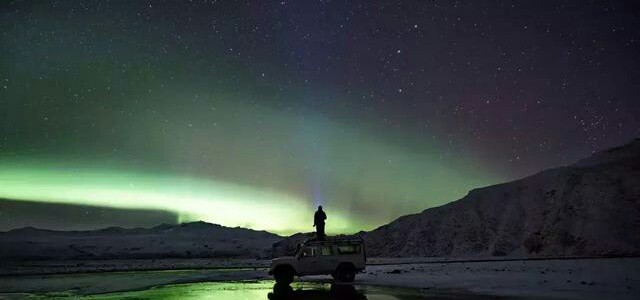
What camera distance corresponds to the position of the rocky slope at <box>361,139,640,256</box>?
68.6 metres

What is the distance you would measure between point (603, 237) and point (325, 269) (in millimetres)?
53837

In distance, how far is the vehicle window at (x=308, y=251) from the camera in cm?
2691

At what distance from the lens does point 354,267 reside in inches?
1059

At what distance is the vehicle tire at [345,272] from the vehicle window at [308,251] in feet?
5.14

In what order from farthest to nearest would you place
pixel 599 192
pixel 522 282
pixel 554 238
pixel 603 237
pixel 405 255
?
pixel 405 255, pixel 599 192, pixel 554 238, pixel 603 237, pixel 522 282

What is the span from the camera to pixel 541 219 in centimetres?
8156

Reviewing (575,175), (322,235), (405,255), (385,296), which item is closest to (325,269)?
(322,235)

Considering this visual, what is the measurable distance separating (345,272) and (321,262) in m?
1.37

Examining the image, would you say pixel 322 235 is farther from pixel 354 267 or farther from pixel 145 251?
pixel 145 251

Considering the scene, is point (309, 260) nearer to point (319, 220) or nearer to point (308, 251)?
point (308, 251)

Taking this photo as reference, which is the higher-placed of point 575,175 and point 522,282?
point 575,175

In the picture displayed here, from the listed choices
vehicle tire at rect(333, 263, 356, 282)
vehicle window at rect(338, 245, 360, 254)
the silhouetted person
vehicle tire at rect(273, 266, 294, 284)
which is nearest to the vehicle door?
vehicle tire at rect(273, 266, 294, 284)

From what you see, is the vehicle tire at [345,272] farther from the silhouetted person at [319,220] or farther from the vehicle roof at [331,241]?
the silhouetted person at [319,220]

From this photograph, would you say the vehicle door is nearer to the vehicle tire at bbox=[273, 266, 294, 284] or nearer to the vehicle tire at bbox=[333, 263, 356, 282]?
the vehicle tire at bbox=[273, 266, 294, 284]
